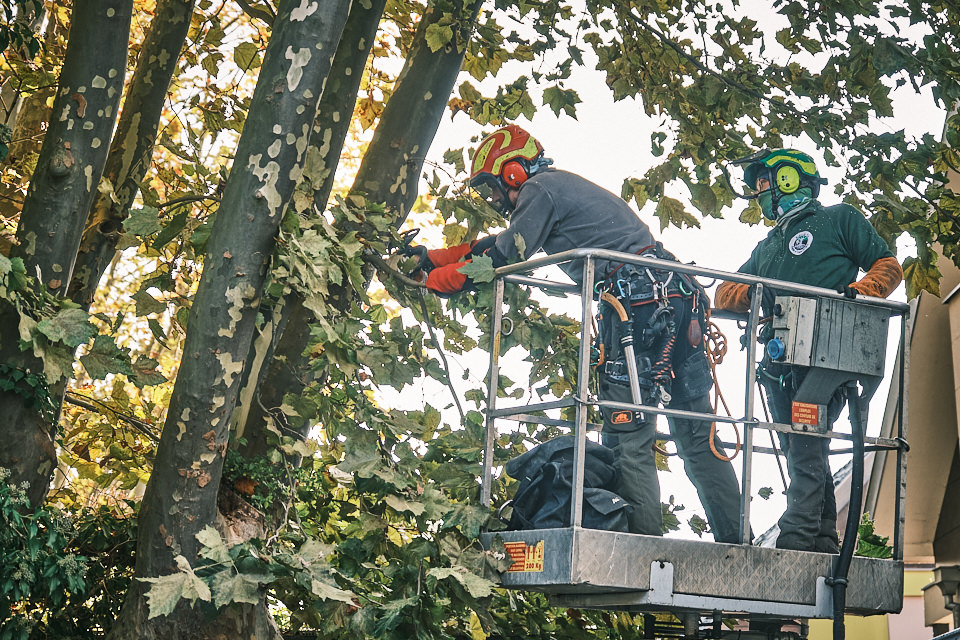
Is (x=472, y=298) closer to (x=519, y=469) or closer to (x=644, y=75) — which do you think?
(x=519, y=469)

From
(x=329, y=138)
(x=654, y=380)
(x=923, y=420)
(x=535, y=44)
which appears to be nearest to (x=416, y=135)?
(x=329, y=138)

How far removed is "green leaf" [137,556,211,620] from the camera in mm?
4016

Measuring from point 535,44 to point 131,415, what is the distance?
3.56 m

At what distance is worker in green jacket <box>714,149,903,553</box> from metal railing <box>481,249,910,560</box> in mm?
163

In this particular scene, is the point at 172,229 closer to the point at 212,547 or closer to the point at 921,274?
the point at 212,547

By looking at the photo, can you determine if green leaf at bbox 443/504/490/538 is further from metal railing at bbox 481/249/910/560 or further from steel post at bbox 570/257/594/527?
steel post at bbox 570/257/594/527

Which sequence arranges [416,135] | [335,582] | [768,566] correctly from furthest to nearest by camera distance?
[416,135] → [768,566] → [335,582]

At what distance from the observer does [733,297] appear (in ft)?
19.0

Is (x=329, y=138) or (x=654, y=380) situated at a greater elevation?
(x=329, y=138)

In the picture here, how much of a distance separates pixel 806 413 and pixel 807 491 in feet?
1.19

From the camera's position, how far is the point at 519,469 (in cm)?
511

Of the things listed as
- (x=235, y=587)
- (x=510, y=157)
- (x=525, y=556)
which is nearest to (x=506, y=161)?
(x=510, y=157)

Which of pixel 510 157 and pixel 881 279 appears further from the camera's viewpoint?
pixel 510 157

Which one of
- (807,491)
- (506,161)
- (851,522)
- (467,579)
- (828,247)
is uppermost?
(506,161)
